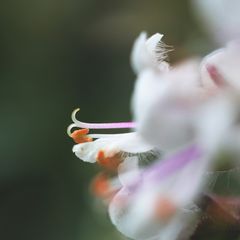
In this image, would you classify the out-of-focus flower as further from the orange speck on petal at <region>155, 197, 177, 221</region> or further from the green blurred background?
the green blurred background

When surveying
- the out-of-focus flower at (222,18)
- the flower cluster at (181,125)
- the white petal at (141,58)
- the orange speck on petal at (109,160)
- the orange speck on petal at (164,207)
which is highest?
the out-of-focus flower at (222,18)

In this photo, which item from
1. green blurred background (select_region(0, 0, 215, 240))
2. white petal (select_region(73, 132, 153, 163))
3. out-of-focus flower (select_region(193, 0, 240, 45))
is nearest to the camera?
out-of-focus flower (select_region(193, 0, 240, 45))

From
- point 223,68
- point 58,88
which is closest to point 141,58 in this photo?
point 223,68

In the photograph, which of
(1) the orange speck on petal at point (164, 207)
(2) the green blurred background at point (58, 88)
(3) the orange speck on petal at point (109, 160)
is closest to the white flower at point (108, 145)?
(3) the orange speck on petal at point (109, 160)

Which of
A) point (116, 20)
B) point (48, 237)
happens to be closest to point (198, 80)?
point (48, 237)

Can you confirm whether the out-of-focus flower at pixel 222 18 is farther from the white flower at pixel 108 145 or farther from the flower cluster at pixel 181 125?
the white flower at pixel 108 145

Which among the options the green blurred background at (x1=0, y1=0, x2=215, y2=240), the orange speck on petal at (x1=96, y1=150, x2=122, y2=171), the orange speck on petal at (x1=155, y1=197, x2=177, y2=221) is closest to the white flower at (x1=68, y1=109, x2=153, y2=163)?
the orange speck on petal at (x1=96, y1=150, x2=122, y2=171)
